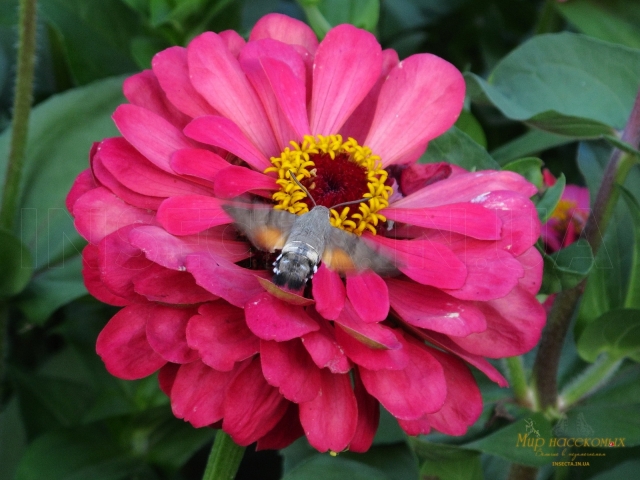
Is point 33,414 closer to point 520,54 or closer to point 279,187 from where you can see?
point 279,187

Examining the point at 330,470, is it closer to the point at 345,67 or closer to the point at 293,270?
the point at 293,270

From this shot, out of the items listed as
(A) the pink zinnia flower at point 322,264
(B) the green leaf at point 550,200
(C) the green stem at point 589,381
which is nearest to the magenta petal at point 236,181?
(A) the pink zinnia flower at point 322,264

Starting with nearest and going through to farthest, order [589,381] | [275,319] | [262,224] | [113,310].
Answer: [275,319], [262,224], [589,381], [113,310]

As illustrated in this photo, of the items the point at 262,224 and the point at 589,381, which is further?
the point at 589,381

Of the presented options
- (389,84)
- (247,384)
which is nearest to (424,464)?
(247,384)

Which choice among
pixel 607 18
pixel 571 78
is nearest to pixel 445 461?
pixel 571 78

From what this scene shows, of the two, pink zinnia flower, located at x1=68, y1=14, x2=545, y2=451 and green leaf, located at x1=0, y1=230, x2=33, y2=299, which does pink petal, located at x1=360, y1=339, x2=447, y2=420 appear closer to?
pink zinnia flower, located at x1=68, y1=14, x2=545, y2=451
